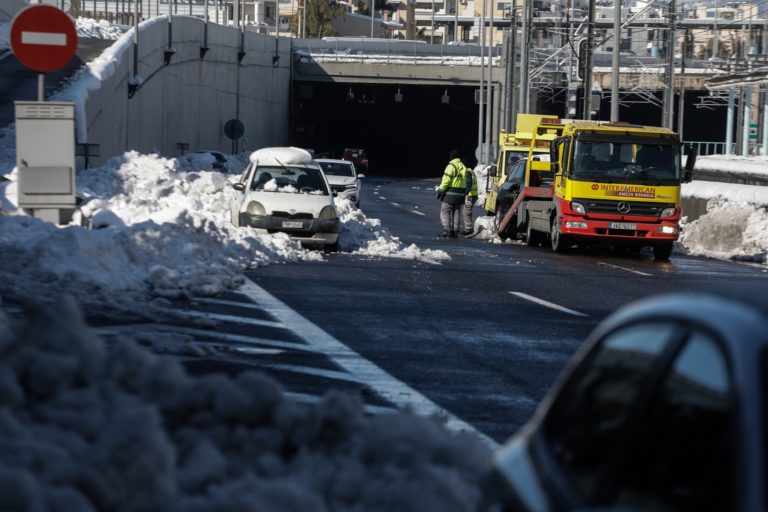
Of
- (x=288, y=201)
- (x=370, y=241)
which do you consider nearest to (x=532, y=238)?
(x=370, y=241)

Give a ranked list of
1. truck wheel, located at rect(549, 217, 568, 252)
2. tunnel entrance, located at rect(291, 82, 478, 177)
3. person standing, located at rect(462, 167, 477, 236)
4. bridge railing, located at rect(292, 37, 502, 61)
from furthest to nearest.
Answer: tunnel entrance, located at rect(291, 82, 478, 177) → bridge railing, located at rect(292, 37, 502, 61) → person standing, located at rect(462, 167, 477, 236) → truck wheel, located at rect(549, 217, 568, 252)

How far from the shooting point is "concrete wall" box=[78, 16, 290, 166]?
136 feet

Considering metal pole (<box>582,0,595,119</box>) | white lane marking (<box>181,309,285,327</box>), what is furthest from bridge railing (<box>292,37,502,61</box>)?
white lane marking (<box>181,309,285,327</box>)

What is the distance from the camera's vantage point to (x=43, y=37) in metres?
14.2

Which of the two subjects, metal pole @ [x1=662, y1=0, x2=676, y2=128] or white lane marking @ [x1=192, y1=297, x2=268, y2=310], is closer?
white lane marking @ [x1=192, y1=297, x2=268, y2=310]

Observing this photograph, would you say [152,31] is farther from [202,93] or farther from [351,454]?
[351,454]

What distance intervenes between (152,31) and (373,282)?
103 ft

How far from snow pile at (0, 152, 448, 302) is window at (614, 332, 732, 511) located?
10.8 meters

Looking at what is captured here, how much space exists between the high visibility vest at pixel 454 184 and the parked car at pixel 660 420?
28.2 meters

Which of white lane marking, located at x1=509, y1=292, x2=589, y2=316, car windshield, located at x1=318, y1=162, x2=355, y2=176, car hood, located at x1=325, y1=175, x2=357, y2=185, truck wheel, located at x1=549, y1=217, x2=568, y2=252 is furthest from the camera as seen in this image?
car windshield, located at x1=318, y1=162, x2=355, y2=176

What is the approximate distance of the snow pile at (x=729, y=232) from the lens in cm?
2948

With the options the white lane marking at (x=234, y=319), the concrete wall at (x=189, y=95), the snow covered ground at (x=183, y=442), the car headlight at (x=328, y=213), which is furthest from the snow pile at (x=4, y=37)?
the snow covered ground at (x=183, y=442)

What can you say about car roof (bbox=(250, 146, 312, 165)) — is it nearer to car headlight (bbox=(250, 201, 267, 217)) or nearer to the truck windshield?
car headlight (bbox=(250, 201, 267, 217))

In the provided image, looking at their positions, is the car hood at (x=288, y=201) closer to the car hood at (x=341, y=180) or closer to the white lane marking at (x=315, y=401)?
the white lane marking at (x=315, y=401)
